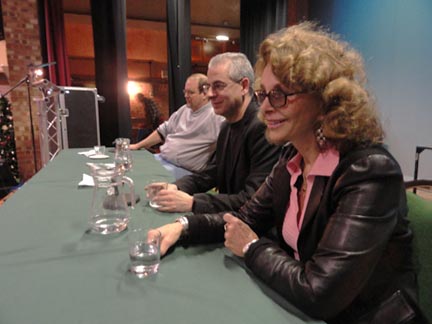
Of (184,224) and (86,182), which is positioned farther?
(86,182)

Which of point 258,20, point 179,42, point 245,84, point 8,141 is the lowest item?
point 8,141

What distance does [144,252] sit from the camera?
0.83 m

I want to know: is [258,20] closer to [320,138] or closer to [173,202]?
[173,202]

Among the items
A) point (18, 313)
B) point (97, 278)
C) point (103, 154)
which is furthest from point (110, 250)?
point (103, 154)

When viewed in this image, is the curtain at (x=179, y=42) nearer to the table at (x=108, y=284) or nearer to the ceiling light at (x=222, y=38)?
the ceiling light at (x=222, y=38)

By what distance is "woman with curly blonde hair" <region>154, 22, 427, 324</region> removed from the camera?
688mm

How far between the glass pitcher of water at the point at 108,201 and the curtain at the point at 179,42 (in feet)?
11.9

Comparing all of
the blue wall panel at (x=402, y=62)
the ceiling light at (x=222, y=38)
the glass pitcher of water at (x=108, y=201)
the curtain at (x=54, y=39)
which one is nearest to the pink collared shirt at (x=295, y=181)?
the glass pitcher of water at (x=108, y=201)

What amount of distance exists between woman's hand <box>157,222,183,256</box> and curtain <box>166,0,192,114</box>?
150 inches

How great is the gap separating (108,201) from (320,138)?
2.31 feet

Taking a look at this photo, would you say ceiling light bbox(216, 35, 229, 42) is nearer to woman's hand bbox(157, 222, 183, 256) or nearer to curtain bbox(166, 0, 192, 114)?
curtain bbox(166, 0, 192, 114)

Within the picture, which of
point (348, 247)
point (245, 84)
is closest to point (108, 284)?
point (348, 247)

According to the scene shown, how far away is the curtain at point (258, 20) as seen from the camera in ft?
16.4

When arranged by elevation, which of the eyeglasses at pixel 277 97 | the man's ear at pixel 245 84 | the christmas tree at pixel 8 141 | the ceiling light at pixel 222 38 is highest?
the ceiling light at pixel 222 38
